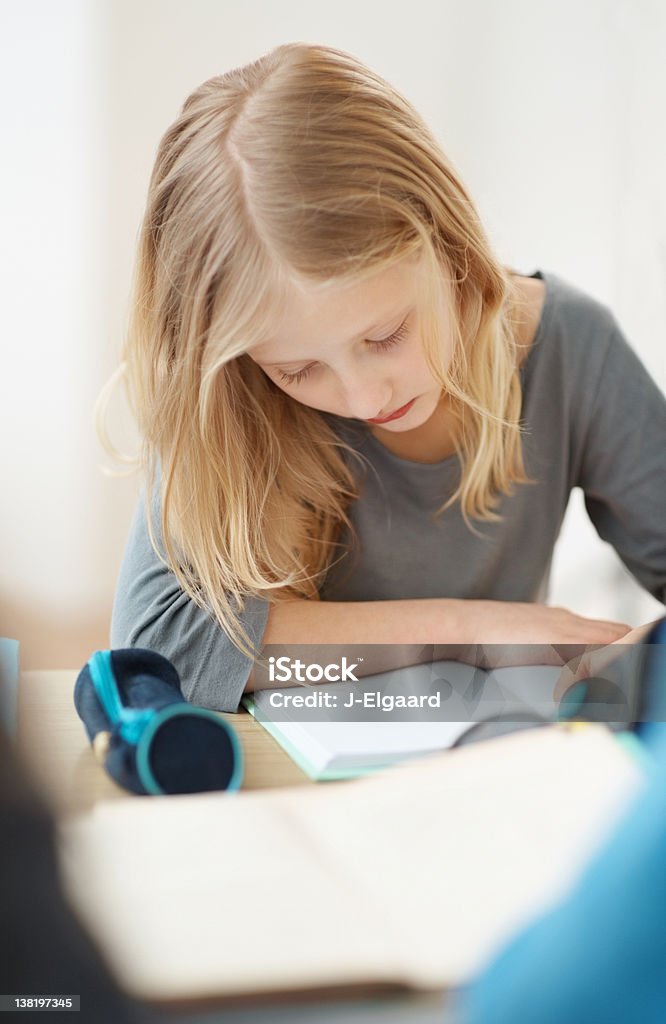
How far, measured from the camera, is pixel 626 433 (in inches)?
30.5

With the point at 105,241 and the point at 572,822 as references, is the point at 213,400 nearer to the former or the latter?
the point at 105,241

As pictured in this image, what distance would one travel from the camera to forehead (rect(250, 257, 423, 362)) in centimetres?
60

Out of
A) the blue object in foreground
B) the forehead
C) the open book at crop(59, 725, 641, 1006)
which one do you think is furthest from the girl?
the blue object in foreground

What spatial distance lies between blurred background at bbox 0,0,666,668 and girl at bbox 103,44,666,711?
0.9 inches

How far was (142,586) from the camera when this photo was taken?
0.68 m

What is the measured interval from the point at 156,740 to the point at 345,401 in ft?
0.85

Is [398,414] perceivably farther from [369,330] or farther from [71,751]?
[71,751]

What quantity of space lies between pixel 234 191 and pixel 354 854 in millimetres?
385

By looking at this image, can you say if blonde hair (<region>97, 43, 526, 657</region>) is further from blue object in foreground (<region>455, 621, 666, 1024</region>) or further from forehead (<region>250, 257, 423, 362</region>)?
blue object in foreground (<region>455, 621, 666, 1024</region>)

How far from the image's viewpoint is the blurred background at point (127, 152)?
608 mm

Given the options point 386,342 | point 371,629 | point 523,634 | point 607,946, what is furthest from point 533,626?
point 607,946

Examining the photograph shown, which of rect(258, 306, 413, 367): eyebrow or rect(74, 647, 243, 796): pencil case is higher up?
rect(258, 306, 413, 367): eyebrow

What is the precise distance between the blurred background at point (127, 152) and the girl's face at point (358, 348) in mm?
108

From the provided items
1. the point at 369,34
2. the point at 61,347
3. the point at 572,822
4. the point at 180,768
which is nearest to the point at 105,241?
the point at 61,347
